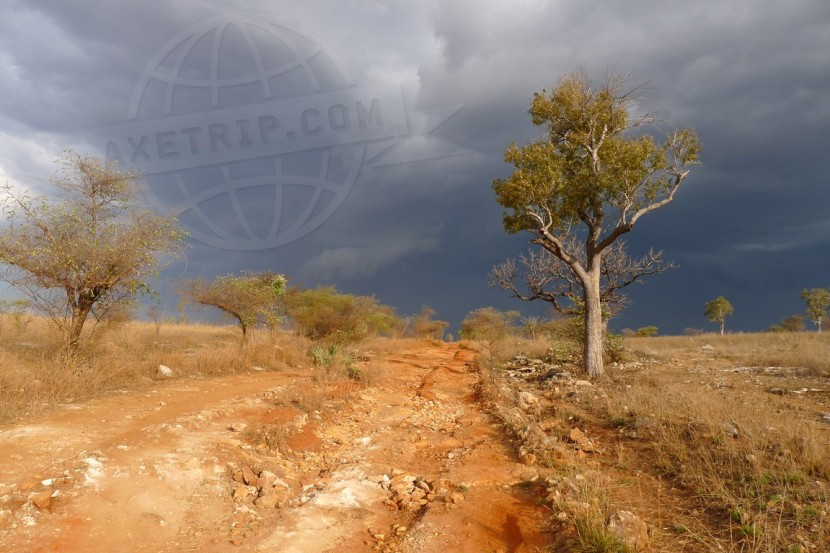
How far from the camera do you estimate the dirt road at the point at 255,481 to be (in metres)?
4.62

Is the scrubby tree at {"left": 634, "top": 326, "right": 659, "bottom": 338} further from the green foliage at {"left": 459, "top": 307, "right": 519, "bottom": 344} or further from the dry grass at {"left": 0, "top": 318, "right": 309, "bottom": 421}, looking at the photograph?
the dry grass at {"left": 0, "top": 318, "right": 309, "bottom": 421}

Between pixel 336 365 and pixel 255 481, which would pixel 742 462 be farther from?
pixel 336 365

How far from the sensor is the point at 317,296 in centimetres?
2809

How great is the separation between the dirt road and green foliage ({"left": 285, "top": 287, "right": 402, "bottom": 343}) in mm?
16725

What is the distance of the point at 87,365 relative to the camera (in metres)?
10.4

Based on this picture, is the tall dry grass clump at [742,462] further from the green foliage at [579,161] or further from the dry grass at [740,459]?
the green foliage at [579,161]

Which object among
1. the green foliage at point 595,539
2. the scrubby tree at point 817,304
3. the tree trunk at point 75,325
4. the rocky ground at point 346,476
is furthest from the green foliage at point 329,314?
the scrubby tree at point 817,304

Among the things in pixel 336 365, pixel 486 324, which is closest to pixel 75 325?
pixel 336 365

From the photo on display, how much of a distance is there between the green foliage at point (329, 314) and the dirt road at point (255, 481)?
1673 cm

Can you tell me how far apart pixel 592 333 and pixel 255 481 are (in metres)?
9.94

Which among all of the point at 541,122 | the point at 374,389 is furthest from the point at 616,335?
the point at 374,389

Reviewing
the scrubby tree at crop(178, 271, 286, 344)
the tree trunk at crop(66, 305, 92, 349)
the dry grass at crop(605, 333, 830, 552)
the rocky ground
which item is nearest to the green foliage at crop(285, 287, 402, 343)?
the scrubby tree at crop(178, 271, 286, 344)

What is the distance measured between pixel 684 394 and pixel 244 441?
7817mm

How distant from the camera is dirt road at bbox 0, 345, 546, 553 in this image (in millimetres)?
4617
